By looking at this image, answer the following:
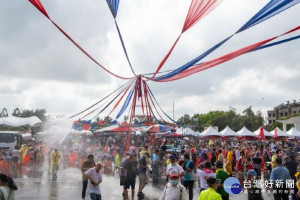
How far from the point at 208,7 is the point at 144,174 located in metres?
6.42

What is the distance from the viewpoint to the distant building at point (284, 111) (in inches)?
4592

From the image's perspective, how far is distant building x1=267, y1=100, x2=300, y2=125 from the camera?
11662cm

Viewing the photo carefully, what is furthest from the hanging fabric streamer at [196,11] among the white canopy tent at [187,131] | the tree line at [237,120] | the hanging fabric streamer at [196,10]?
the tree line at [237,120]

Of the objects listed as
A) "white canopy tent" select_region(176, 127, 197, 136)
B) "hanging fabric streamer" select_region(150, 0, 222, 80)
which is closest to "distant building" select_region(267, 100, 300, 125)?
"white canopy tent" select_region(176, 127, 197, 136)

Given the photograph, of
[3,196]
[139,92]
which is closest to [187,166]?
[139,92]

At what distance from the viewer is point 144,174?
1243 cm

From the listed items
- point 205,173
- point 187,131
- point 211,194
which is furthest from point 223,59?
point 187,131

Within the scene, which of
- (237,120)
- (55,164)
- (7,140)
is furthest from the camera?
(237,120)

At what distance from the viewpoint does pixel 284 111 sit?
12162 cm

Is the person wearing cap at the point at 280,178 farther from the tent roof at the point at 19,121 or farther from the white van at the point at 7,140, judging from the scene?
the tent roof at the point at 19,121

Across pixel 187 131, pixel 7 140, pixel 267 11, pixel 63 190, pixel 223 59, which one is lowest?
pixel 63 190

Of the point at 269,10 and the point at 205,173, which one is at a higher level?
the point at 269,10

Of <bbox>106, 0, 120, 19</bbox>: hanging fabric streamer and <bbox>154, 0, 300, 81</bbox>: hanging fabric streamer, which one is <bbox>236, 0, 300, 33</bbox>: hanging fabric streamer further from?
<bbox>106, 0, 120, 19</bbox>: hanging fabric streamer

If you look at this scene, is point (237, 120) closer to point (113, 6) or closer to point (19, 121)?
point (19, 121)
